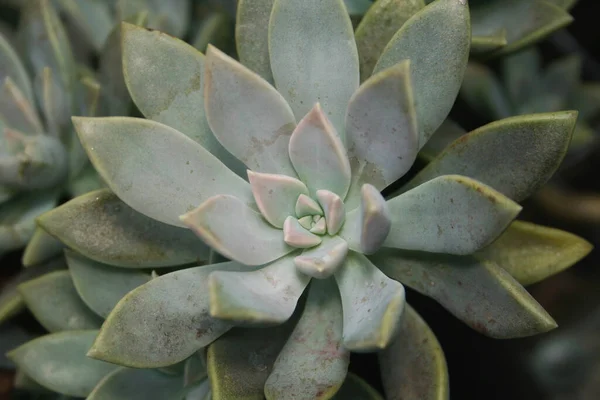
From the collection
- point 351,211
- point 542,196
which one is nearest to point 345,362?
point 351,211

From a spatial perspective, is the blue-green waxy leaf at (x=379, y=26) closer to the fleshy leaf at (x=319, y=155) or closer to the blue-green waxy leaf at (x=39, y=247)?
the fleshy leaf at (x=319, y=155)

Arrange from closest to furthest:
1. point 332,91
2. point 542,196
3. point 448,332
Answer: point 332,91, point 448,332, point 542,196

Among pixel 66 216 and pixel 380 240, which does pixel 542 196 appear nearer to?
pixel 380 240

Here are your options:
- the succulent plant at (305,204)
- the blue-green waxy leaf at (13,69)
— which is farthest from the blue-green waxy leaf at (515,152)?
the blue-green waxy leaf at (13,69)

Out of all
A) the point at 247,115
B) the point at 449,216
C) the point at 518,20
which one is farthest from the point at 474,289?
the point at 518,20

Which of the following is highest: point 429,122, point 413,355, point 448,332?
point 429,122
